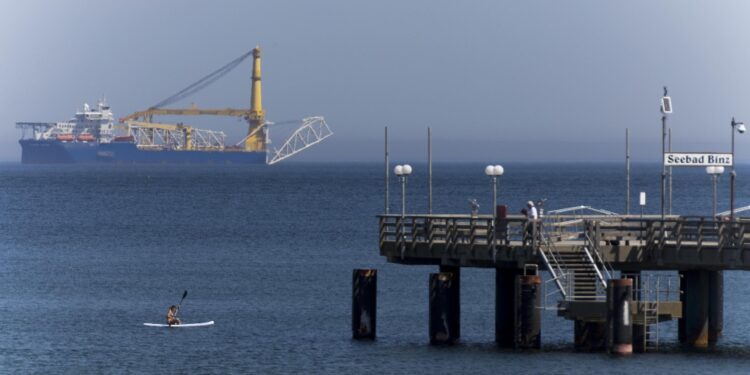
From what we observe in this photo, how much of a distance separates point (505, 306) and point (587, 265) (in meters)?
2.60

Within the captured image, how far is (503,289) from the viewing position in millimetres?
45375

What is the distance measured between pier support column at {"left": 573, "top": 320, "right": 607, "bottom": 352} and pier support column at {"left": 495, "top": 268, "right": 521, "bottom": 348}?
187 centimetres

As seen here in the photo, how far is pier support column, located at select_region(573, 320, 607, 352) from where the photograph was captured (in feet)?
144

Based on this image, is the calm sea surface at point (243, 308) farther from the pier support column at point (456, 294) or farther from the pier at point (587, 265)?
the pier at point (587, 265)

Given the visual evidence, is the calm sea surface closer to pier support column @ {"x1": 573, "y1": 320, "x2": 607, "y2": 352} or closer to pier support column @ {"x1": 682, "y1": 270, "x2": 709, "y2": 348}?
pier support column @ {"x1": 573, "y1": 320, "x2": 607, "y2": 352}

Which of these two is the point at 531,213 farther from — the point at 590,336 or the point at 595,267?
the point at 590,336

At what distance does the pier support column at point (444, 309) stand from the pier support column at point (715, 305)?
699cm

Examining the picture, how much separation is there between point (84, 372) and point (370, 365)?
299 inches

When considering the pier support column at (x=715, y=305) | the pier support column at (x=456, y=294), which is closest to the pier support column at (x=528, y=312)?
the pier support column at (x=456, y=294)

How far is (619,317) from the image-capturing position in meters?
42.0

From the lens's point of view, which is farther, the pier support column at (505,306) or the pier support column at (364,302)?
the pier support column at (364,302)

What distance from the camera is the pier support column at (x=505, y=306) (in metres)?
45.3

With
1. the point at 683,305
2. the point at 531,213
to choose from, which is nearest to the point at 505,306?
the point at 531,213

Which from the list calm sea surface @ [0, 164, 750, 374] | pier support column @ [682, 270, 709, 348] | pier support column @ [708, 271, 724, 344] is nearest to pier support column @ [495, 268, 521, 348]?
calm sea surface @ [0, 164, 750, 374]
